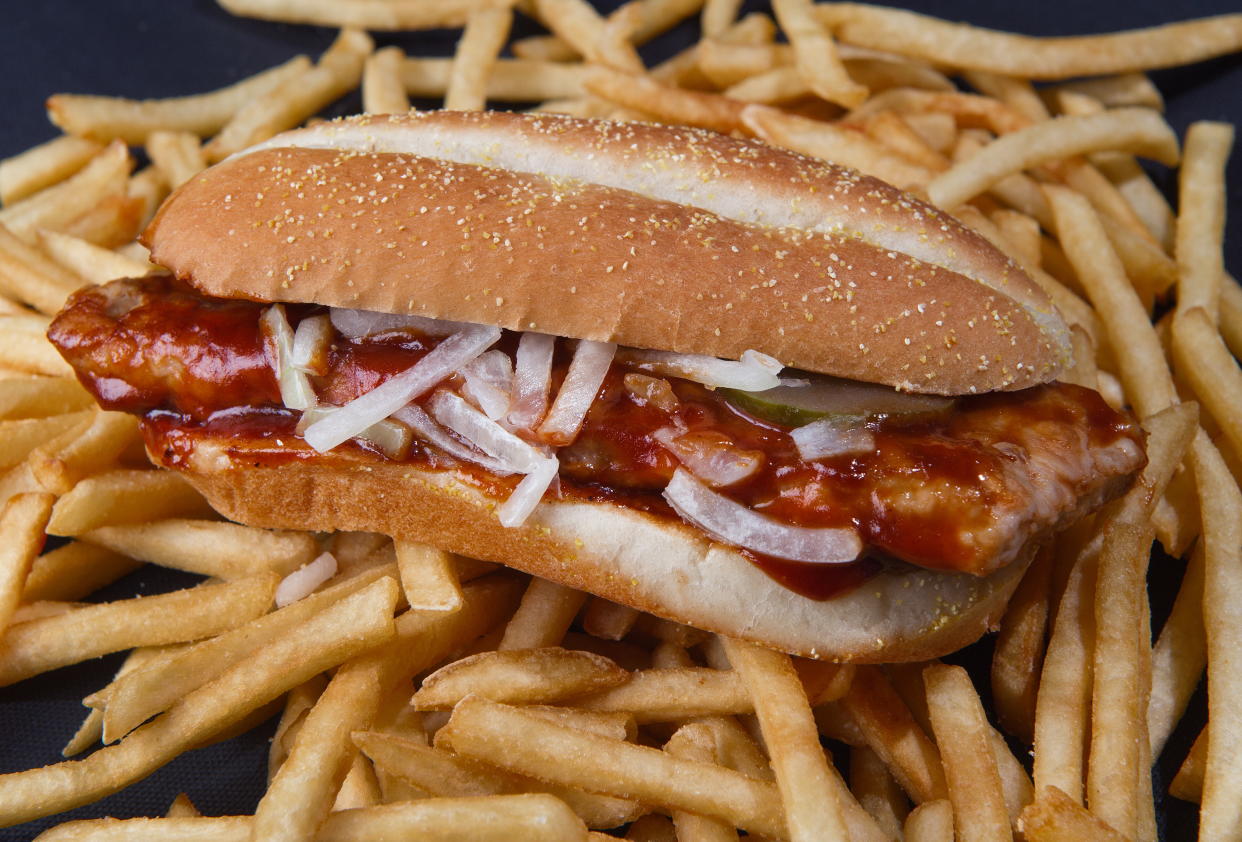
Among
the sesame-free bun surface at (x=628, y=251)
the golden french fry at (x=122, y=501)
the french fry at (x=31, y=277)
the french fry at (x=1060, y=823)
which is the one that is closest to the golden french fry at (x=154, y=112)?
the french fry at (x=31, y=277)

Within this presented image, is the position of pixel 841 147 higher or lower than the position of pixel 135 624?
higher

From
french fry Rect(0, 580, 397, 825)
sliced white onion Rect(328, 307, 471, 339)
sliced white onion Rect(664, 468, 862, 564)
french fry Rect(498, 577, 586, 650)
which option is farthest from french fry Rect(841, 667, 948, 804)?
sliced white onion Rect(328, 307, 471, 339)

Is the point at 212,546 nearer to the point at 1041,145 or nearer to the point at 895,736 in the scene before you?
the point at 895,736

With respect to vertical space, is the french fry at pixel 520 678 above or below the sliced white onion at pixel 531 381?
below

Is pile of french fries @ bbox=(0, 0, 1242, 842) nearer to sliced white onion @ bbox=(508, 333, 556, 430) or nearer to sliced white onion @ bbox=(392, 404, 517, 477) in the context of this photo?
sliced white onion @ bbox=(392, 404, 517, 477)

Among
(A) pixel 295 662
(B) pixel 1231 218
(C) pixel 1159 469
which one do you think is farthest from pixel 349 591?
(B) pixel 1231 218

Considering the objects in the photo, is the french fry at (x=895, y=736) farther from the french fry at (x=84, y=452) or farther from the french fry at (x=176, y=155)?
the french fry at (x=176, y=155)

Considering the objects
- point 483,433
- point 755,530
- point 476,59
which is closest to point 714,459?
point 755,530
